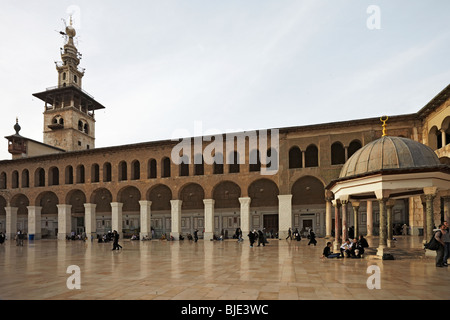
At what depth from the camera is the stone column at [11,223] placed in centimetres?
3606

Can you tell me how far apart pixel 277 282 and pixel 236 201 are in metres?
23.7

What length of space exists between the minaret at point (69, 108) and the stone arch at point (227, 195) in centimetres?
2435

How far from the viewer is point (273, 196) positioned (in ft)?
101

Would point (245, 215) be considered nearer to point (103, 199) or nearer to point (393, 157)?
point (103, 199)

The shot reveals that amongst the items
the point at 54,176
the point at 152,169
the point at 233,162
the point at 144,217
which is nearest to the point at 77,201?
the point at 54,176

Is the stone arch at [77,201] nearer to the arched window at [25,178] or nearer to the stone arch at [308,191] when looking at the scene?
the arched window at [25,178]

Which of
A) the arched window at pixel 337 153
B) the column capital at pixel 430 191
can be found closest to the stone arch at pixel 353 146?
the arched window at pixel 337 153

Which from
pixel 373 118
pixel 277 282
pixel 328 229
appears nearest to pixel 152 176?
pixel 328 229

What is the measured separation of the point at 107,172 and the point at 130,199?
12.6ft

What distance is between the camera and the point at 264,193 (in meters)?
31.0

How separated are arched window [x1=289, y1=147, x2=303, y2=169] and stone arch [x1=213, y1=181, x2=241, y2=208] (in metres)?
5.81

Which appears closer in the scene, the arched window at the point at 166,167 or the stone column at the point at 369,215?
the stone column at the point at 369,215

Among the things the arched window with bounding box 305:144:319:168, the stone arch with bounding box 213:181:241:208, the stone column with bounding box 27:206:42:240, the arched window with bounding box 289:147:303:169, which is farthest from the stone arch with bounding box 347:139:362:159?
the stone column with bounding box 27:206:42:240
